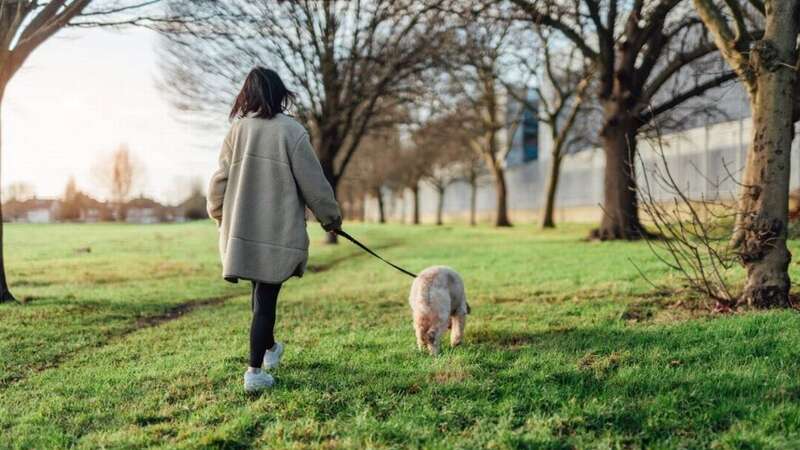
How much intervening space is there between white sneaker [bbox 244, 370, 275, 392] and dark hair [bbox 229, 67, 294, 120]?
190 centimetres

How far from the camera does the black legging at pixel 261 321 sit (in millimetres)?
4641

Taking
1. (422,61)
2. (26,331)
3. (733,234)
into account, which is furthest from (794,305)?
(422,61)

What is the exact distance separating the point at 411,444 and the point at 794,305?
16.1ft

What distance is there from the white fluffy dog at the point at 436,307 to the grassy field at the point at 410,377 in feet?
0.62

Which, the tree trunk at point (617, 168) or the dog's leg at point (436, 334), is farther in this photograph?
the tree trunk at point (617, 168)

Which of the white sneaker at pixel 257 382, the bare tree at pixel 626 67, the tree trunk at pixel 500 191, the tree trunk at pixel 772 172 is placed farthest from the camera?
the tree trunk at pixel 500 191

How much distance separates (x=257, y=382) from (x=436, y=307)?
171 cm

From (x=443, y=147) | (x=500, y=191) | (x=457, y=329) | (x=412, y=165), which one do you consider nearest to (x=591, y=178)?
(x=500, y=191)

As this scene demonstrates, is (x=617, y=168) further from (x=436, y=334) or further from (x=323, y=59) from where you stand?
(x=436, y=334)

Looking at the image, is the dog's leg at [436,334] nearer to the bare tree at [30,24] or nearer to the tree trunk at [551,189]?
the bare tree at [30,24]

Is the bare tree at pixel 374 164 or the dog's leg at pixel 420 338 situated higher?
the bare tree at pixel 374 164

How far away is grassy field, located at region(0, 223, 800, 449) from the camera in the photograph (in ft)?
12.2

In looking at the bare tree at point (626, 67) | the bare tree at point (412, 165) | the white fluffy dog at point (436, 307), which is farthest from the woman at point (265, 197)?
the bare tree at point (412, 165)

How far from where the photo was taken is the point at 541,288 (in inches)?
390
